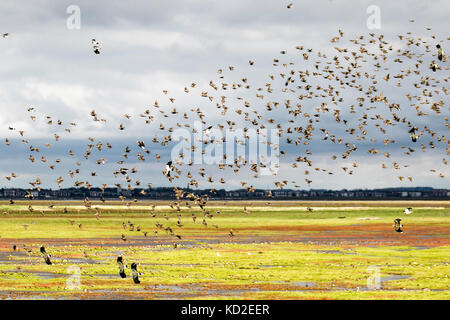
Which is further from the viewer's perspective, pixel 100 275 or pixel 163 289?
pixel 100 275

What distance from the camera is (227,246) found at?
7412cm

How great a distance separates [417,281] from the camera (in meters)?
45.5

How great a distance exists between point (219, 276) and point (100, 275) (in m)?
7.76

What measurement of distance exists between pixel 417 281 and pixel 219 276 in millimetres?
12424

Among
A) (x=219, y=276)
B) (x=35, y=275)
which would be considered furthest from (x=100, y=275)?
(x=219, y=276)

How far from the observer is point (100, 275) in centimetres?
4822

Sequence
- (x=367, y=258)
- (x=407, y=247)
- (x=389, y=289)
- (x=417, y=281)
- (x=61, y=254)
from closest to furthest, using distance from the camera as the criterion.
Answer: (x=389, y=289), (x=417, y=281), (x=367, y=258), (x=61, y=254), (x=407, y=247)

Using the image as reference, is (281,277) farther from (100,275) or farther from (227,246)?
(227,246)
